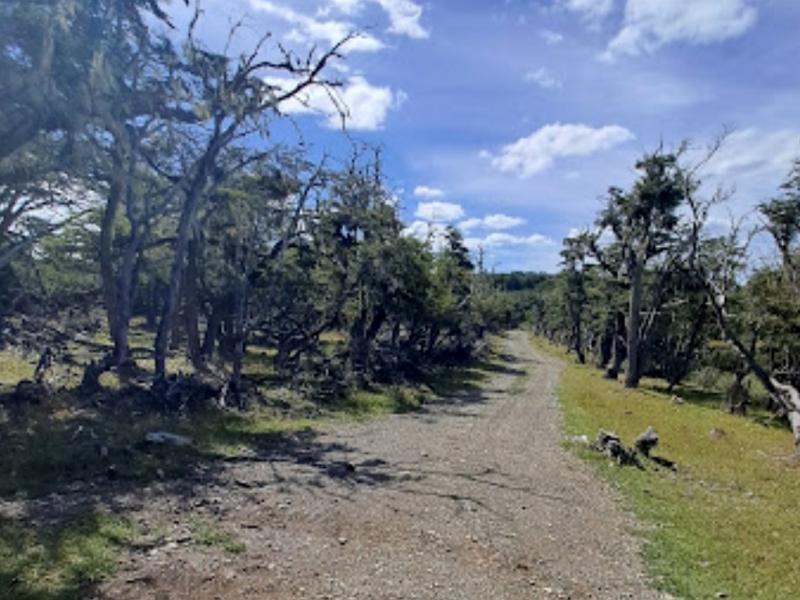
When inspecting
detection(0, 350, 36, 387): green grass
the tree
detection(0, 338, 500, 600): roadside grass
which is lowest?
detection(0, 350, 36, 387): green grass

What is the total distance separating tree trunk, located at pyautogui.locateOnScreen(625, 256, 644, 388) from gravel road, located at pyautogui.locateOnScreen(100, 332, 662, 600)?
23695 mm

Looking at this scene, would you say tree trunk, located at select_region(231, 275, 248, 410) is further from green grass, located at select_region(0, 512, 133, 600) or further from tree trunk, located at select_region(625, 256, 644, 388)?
tree trunk, located at select_region(625, 256, 644, 388)

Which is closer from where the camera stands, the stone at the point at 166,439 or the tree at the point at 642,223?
the stone at the point at 166,439

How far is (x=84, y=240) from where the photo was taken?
3039 centimetres

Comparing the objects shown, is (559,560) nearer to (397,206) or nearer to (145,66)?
(145,66)

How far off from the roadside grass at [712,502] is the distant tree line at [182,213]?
982cm

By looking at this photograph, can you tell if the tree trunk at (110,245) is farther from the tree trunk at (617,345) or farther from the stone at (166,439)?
the tree trunk at (617,345)

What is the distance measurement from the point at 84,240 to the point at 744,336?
3417 centimetres

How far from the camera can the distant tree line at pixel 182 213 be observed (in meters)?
11.9

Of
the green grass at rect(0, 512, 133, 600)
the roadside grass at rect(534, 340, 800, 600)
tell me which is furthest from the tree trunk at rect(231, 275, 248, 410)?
the green grass at rect(0, 512, 133, 600)

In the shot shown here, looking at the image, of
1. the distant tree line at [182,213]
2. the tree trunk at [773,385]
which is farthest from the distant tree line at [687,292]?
the distant tree line at [182,213]

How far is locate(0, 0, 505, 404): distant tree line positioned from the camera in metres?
11.9

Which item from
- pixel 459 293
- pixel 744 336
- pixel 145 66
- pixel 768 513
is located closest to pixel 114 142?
pixel 145 66

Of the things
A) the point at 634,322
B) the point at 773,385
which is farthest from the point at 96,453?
the point at 634,322
